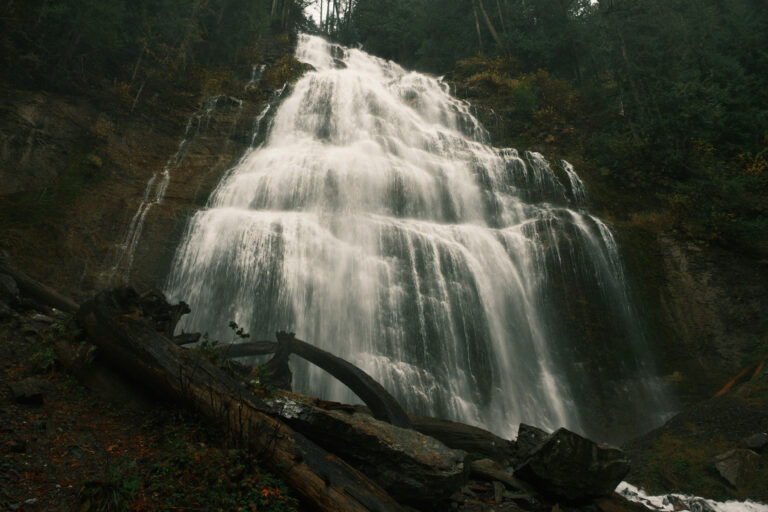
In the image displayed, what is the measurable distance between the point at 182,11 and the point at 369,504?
987 inches

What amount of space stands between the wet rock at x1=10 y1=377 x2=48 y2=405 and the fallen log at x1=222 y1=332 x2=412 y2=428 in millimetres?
1939

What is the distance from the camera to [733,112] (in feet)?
61.8

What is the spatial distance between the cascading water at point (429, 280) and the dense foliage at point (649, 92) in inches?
148

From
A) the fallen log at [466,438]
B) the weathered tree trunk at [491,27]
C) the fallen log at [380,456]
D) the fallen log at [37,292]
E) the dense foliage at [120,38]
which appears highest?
the weathered tree trunk at [491,27]

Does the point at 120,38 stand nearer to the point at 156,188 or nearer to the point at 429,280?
the point at 156,188

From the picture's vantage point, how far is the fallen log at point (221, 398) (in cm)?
369

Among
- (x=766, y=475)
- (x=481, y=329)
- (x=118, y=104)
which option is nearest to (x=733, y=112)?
(x=481, y=329)

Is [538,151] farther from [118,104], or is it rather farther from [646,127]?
[118,104]

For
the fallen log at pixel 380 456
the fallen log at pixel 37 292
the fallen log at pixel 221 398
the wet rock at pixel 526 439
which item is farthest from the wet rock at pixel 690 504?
the fallen log at pixel 37 292

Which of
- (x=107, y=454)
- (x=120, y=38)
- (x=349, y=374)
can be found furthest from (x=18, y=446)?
(x=120, y=38)

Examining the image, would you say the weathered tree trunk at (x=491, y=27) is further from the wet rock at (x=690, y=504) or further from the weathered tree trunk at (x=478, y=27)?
the wet rock at (x=690, y=504)

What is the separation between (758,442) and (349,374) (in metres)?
7.79

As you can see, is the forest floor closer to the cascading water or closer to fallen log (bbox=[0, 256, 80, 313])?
fallen log (bbox=[0, 256, 80, 313])

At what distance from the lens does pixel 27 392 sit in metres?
4.46
